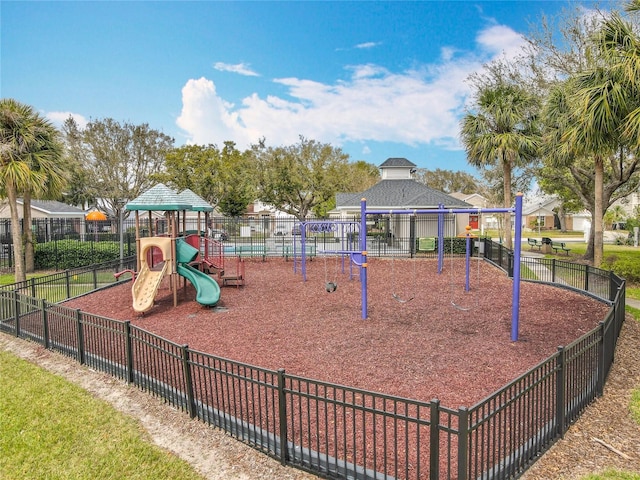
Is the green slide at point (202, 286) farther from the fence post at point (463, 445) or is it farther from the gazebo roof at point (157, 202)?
the fence post at point (463, 445)

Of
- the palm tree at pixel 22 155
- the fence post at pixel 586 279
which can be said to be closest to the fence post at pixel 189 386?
the fence post at pixel 586 279

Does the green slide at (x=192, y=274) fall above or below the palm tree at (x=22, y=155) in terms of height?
below

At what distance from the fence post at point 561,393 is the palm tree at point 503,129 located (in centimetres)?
1549

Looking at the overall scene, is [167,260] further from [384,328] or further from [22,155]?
[22,155]

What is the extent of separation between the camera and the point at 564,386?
194 inches

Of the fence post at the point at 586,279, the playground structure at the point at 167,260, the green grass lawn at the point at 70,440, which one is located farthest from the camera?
the fence post at the point at 586,279

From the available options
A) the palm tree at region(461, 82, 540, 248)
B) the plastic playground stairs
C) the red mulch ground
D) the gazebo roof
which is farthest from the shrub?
the palm tree at region(461, 82, 540, 248)

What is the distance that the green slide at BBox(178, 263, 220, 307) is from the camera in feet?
36.5

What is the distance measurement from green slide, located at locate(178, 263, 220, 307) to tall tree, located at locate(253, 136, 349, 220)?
83.7ft

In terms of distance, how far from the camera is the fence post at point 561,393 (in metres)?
4.79

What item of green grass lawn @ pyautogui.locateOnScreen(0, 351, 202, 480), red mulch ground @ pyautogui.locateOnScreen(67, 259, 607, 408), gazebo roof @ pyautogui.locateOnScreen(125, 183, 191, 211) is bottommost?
green grass lawn @ pyautogui.locateOnScreen(0, 351, 202, 480)

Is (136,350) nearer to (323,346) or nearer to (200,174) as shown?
(323,346)

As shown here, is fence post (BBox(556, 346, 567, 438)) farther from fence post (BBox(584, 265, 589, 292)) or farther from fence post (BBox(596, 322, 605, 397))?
fence post (BBox(584, 265, 589, 292))

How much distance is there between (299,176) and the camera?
129ft
